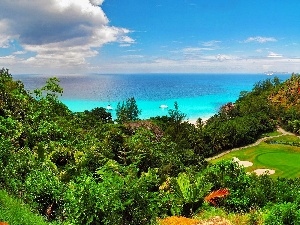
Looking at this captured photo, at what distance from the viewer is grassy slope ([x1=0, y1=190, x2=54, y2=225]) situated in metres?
10.3

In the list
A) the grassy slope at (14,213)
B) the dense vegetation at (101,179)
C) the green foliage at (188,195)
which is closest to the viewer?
the grassy slope at (14,213)

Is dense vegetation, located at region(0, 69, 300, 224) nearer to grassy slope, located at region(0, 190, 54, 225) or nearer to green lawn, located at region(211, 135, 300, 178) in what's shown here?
grassy slope, located at region(0, 190, 54, 225)

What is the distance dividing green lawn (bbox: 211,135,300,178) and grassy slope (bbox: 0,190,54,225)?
39.6 m

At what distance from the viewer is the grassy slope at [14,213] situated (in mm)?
10273

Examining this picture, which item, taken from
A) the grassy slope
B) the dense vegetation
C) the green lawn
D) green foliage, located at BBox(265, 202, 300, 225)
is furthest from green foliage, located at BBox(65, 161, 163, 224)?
the green lawn

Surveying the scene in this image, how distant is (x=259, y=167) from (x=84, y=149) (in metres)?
34.6

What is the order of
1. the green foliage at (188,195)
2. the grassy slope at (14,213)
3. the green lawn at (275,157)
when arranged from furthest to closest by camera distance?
the green lawn at (275,157) < the green foliage at (188,195) < the grassy slope at (14,213)

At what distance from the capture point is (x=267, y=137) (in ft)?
218

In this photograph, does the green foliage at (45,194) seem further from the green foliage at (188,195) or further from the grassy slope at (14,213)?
the green foliage at (188,195)

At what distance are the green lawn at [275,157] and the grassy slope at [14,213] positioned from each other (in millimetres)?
39552

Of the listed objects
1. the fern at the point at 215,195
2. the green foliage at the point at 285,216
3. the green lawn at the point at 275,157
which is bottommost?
the green lawn at the point at 275,157

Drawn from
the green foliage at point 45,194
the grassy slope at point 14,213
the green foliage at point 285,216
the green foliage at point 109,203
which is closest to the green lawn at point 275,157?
the green foliage at point 285,216

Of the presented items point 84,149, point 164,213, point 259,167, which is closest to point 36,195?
point 164,213

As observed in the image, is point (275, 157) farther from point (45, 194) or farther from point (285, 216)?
point (45, 194)
